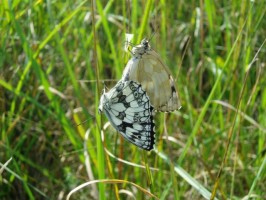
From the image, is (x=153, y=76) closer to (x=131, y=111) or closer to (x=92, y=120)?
(x=131, y=111)

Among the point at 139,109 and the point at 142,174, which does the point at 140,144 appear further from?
the point at 142,174

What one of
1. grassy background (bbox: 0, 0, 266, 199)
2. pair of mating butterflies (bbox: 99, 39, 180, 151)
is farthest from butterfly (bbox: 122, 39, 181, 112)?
grassy background (bbox: 0, 0, 266, 199)

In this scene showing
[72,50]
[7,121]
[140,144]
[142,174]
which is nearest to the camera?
[140,144]

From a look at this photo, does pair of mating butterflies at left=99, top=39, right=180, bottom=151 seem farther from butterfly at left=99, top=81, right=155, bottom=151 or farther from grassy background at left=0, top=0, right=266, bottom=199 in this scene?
grassy background at left=0, top=0, right=266, bottom=199

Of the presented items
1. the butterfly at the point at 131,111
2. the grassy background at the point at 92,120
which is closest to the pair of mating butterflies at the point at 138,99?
the butterfly at the point at 131,111

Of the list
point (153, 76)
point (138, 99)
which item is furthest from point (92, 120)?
point (138, 99)

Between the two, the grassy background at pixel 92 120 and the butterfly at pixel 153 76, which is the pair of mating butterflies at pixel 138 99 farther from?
the grassy background at pixel 92 120

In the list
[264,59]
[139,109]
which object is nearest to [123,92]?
[139,109]
